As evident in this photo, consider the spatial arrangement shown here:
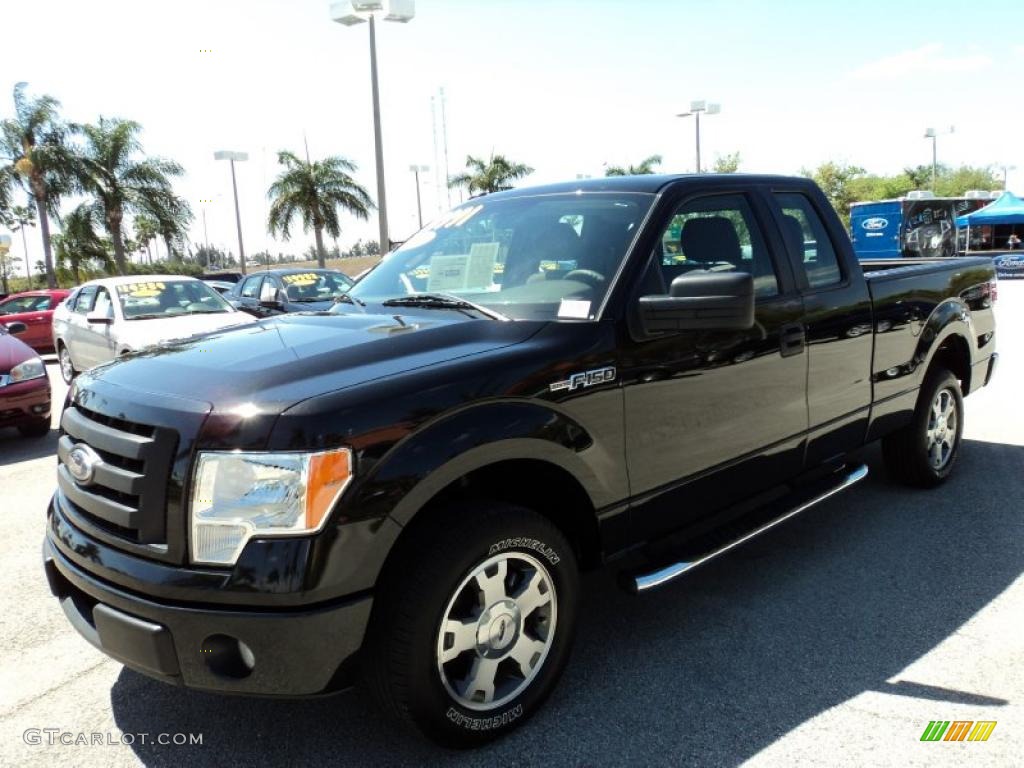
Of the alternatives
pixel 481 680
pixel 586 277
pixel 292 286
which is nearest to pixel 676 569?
pixel 481 680

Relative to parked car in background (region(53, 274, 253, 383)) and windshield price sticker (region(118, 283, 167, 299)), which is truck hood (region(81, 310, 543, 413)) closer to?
parked car in background (region(53, 274, 253, 383))

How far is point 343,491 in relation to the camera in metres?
2.24

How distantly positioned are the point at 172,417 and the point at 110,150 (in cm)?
3336

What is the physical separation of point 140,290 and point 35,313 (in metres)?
8.65

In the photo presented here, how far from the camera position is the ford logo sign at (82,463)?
2561 millimetres

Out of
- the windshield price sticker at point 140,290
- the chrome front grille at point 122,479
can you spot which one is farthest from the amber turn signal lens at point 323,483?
the windshield price sticker at point 140,290

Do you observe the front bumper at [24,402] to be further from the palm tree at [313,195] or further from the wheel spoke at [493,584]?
the palm tree at [313,195]

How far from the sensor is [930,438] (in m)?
5.10

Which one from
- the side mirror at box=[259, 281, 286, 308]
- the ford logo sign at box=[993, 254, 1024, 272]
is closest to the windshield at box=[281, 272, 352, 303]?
the side mirror at box=[259, 281, 286, 308]

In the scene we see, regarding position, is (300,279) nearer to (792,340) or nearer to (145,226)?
(792,340)

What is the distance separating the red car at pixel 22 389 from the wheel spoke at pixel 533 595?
6838 millimetres

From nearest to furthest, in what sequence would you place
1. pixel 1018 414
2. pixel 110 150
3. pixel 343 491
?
1. pixel 343 491
2. pixel 1018 414
3. pixel 110 150

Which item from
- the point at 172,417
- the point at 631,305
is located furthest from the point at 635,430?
the point at 172,417

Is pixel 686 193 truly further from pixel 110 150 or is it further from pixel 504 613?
pixel 110 150
